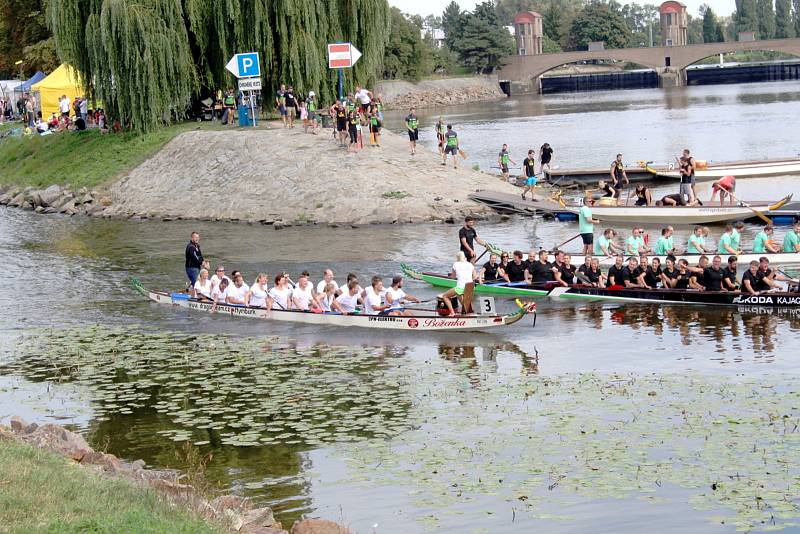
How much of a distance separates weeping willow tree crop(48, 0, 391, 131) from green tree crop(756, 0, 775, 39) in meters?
151

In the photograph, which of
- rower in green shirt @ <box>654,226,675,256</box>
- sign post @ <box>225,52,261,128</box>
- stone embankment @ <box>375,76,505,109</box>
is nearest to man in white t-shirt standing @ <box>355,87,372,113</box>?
sign post @ <box>225,52,261,128</box>

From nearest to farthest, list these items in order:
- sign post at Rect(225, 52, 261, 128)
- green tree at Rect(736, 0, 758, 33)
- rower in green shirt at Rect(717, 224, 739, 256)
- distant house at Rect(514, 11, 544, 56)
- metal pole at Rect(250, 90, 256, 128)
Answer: rower in green shirt at Rect(717, 224, 739, 256)
sign post at Rect(225, 52, 261, 128)
metal pole at Rect(250, 90, 256, 128)
distant house at Rect(514, 11, 544, 56)
green tree at Rect(736, 0, 758, 33)

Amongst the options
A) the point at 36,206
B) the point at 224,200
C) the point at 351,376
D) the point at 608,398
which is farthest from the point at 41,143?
the point at 608,398

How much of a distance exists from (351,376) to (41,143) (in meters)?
38.0

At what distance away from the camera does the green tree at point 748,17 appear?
7259 inches

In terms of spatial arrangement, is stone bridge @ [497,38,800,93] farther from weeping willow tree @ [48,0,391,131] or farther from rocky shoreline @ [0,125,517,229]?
rocky shoreline @ [0,125,517,229]

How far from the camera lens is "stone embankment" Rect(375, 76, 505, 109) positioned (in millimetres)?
122250

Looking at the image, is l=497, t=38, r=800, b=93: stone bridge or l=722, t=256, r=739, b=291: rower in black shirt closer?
l=722, t=256, r=739, b=291: rower in black shirt

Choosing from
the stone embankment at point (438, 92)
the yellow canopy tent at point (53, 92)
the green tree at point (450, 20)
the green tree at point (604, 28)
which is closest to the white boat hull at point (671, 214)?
the yellow canopy tent at point (53, 92)

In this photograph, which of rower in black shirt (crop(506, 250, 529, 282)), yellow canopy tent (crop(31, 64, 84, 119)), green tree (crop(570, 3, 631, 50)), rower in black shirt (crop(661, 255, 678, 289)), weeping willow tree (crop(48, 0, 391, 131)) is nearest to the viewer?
rower in black shirt (crop(661, 255, 678, 289))

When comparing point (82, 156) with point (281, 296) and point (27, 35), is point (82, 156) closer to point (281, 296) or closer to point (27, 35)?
point (281, 296)

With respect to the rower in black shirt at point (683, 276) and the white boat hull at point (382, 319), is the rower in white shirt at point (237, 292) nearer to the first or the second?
the white boat hull at point (382, 319)

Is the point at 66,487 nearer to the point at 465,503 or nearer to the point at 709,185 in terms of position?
the point at 465,503

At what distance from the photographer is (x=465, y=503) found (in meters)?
14.6
